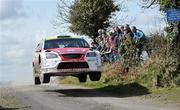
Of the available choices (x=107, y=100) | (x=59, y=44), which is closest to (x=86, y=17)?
(x=59, y=44)

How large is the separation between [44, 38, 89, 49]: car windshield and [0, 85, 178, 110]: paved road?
1699 mm

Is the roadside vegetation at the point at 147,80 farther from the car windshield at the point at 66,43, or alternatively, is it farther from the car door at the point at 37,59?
the car door at the point at 37,59

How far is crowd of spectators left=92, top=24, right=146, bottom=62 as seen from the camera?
75.2 feet

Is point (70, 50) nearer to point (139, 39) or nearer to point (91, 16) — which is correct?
point (139, 39)

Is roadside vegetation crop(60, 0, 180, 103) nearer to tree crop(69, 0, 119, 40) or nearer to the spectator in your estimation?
the spectator

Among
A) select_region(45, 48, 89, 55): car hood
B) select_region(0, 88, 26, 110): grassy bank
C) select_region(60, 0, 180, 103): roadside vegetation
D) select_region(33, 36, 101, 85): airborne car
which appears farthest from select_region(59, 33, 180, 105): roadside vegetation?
select_region(0, 88, 26, 110): grassy bank

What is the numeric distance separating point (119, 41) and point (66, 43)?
355 centimetres

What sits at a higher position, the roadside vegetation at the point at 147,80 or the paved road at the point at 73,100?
the roadside vegetation at the point at 147,80

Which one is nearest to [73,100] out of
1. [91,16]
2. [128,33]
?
[128,33]

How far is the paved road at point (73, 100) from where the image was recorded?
16047 millimetres

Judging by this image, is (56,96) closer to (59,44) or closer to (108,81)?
(59,44)

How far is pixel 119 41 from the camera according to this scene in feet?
79.2

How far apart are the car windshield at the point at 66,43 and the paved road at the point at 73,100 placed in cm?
170

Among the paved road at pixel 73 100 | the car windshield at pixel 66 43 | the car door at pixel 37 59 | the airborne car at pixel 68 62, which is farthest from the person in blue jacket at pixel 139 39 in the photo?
the car door at pixel 37 59
